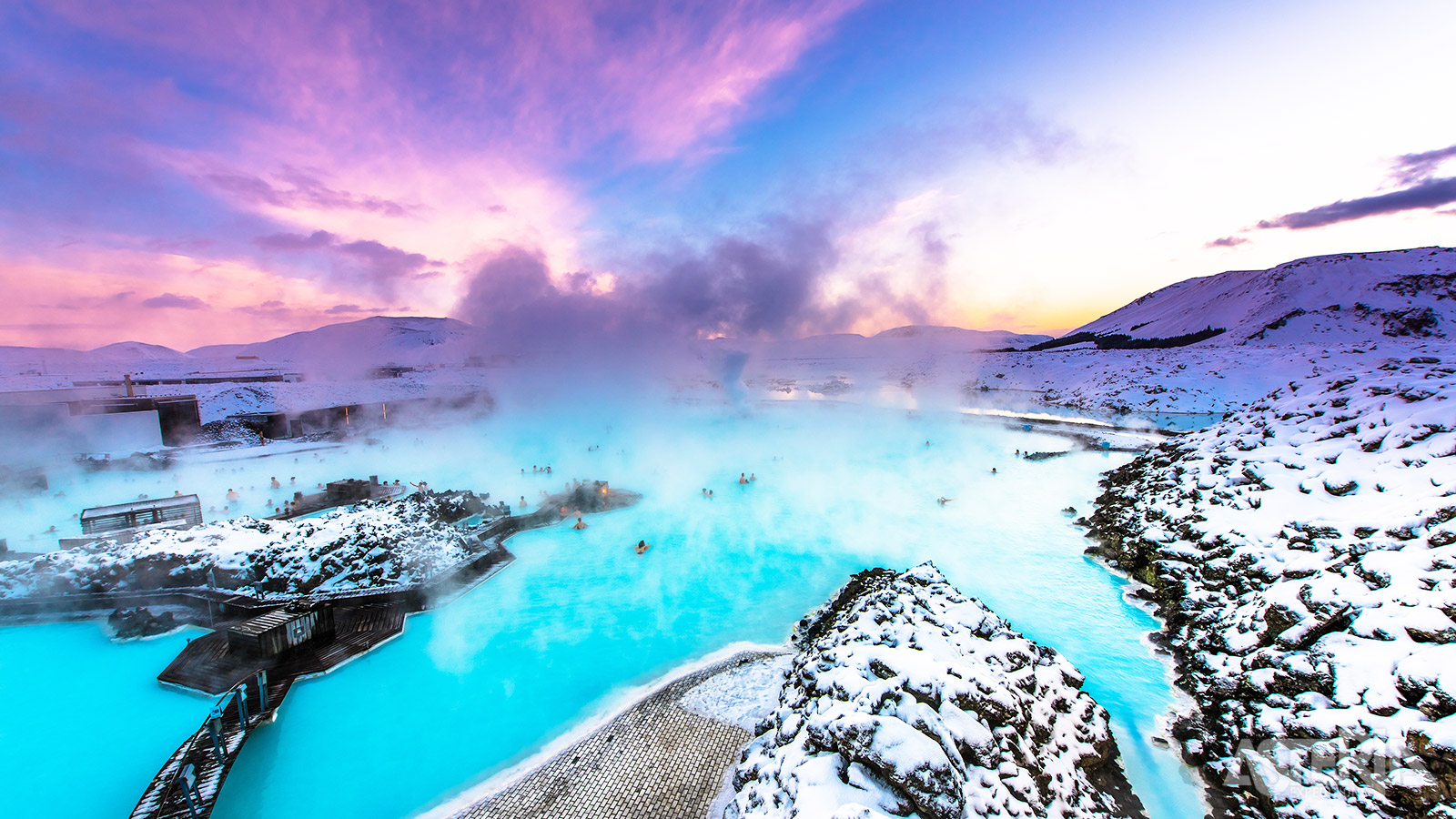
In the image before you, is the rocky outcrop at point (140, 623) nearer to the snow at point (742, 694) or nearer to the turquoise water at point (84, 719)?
the turquoise water at point (84, 719)

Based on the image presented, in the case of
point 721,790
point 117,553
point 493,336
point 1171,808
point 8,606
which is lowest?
point 1171,808

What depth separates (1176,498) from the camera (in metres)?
18.2

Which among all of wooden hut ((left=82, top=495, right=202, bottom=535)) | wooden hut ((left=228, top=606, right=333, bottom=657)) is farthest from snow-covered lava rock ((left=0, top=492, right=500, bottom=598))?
wooden hut ((left=228, top=606, right=333, bottom=657))

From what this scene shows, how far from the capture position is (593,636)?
45.4 feet

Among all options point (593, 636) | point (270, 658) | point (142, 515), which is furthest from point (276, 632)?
point (142, 515)

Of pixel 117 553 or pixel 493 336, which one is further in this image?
pixel 493 336

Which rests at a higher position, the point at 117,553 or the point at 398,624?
the point at 117,553

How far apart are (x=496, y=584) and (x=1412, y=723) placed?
818 inches

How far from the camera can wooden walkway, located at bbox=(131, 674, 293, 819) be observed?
7902mm

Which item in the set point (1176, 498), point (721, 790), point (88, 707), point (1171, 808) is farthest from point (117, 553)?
point (1176, 498)

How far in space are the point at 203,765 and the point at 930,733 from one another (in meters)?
12.7

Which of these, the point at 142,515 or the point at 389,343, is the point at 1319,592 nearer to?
the point at 142,515

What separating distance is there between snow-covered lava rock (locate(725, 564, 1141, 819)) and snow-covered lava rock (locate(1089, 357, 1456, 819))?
2.60m

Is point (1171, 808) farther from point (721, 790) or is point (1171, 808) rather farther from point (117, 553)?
point (117, 553)
